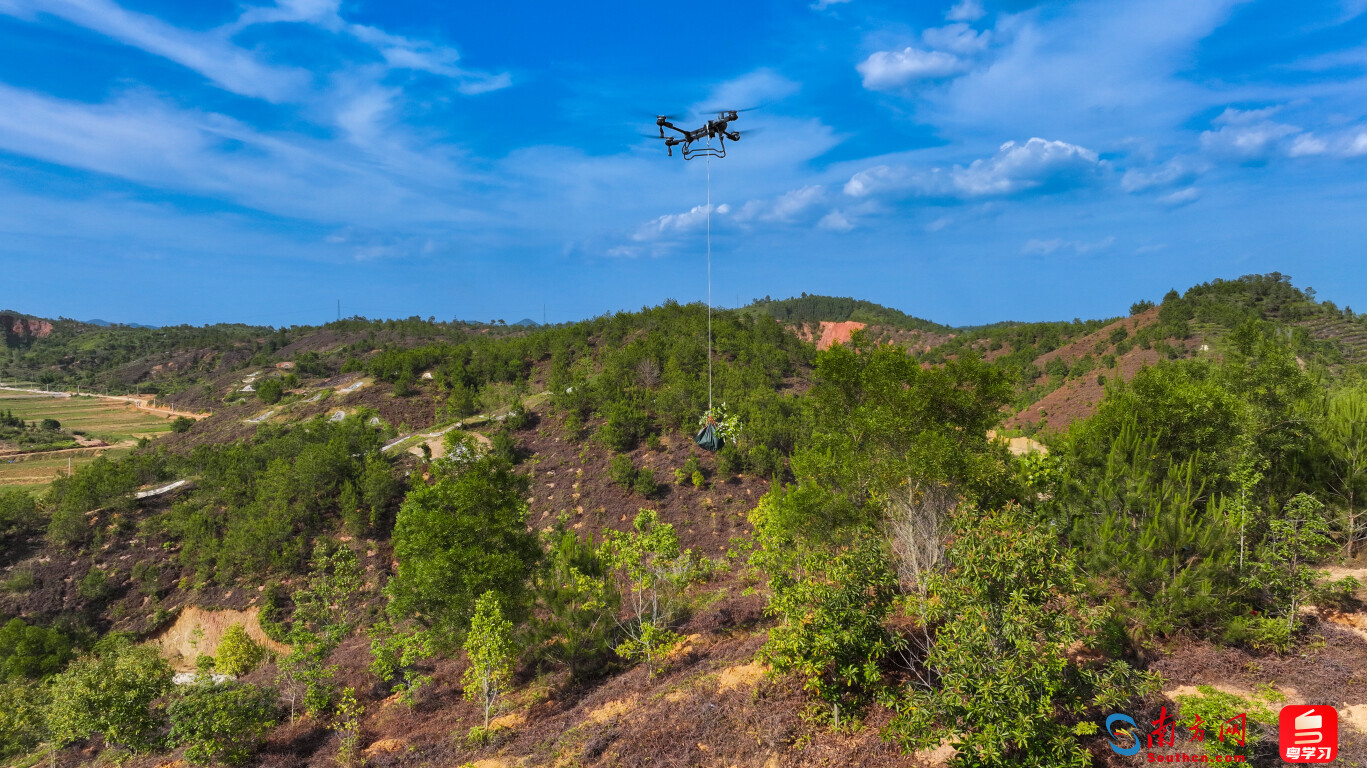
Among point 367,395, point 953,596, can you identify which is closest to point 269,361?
point 367,395

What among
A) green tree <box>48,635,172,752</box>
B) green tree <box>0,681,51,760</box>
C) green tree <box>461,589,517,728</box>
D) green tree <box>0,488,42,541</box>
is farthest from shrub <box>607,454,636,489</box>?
green tree <box>0,488,42,541</box>

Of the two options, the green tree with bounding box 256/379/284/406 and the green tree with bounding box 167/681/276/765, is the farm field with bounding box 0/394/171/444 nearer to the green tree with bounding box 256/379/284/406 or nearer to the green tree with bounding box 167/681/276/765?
the green tree with bounding box 256/379/284/406

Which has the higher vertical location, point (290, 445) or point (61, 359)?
point (61, 359)

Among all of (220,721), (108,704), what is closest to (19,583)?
(108,704)

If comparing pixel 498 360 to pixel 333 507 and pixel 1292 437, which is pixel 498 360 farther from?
pixel 1292 437

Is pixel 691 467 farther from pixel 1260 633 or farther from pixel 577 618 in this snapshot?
pixel 1260 633

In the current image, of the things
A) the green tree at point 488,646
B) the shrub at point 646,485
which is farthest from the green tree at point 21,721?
the shrub at point 646,485
